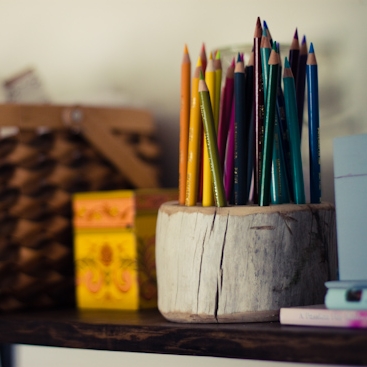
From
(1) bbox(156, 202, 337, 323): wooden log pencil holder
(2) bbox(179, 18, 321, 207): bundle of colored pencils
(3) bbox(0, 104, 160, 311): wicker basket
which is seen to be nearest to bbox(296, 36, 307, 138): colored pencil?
(2) bbox(179, 18, 321, 207): bundle of colored pencils

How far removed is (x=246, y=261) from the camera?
0.55m

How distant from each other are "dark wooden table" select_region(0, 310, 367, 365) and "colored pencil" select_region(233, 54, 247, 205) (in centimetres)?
11

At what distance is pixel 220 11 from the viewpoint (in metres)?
0.82

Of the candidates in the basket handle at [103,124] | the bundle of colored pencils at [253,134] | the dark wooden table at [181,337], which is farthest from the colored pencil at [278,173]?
the basket handle at [103,124]

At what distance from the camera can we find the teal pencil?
578 millimetres

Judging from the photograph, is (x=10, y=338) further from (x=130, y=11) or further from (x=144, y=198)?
(x=130, y=11)

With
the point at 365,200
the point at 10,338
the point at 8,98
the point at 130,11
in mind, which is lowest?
the point at 10,338

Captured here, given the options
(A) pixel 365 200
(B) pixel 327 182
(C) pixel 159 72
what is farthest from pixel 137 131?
(A) pixel 365 200

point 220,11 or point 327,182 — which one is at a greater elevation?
point 220,11

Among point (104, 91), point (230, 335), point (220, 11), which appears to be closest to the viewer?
point (230, 335)

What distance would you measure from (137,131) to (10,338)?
31cm

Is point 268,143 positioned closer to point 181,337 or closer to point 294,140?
point 294,140

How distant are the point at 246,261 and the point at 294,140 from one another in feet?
0.36

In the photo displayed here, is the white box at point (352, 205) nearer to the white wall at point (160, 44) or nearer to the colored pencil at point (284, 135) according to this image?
the colored pencil at point (284, 135)
